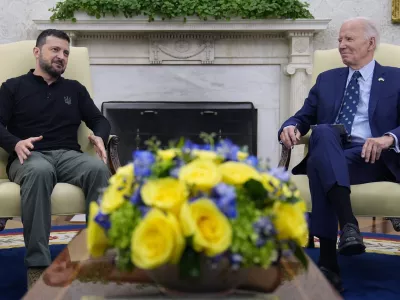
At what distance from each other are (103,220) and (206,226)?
0.72 ft

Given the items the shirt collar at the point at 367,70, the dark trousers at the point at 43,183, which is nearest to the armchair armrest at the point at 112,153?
the dark trousers at the point at 43,183

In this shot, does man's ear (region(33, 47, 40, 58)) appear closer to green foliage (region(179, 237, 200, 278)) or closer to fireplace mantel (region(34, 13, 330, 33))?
fireplace mantel (region(34, 13, 330, 33))

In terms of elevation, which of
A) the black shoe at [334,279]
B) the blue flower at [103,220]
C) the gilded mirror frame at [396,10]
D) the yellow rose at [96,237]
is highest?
the gilded mirror frame at [396,10]

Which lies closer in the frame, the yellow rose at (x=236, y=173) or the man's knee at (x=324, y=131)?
the yellow rose at (x=236, y=173)

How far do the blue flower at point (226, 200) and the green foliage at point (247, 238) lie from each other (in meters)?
0.02

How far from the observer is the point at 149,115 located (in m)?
4.87

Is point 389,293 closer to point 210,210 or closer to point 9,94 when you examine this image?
point 210,210

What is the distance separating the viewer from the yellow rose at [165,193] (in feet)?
3.20

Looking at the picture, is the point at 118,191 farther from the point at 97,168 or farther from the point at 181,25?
the point at 181,25

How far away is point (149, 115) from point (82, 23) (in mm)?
953

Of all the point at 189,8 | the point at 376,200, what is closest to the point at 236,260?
the point at 376,200

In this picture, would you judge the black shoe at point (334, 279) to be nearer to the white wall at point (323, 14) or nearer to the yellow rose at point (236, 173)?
the yellow rose at point (236, 173)

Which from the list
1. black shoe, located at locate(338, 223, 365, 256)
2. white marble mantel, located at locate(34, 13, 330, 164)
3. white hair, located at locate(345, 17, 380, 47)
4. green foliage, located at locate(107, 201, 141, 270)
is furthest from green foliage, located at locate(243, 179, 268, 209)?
white marble mantel, located at locate(34, 13, 330, 164)

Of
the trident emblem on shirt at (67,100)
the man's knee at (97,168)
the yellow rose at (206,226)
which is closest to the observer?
the yellow rose at (206,226)
